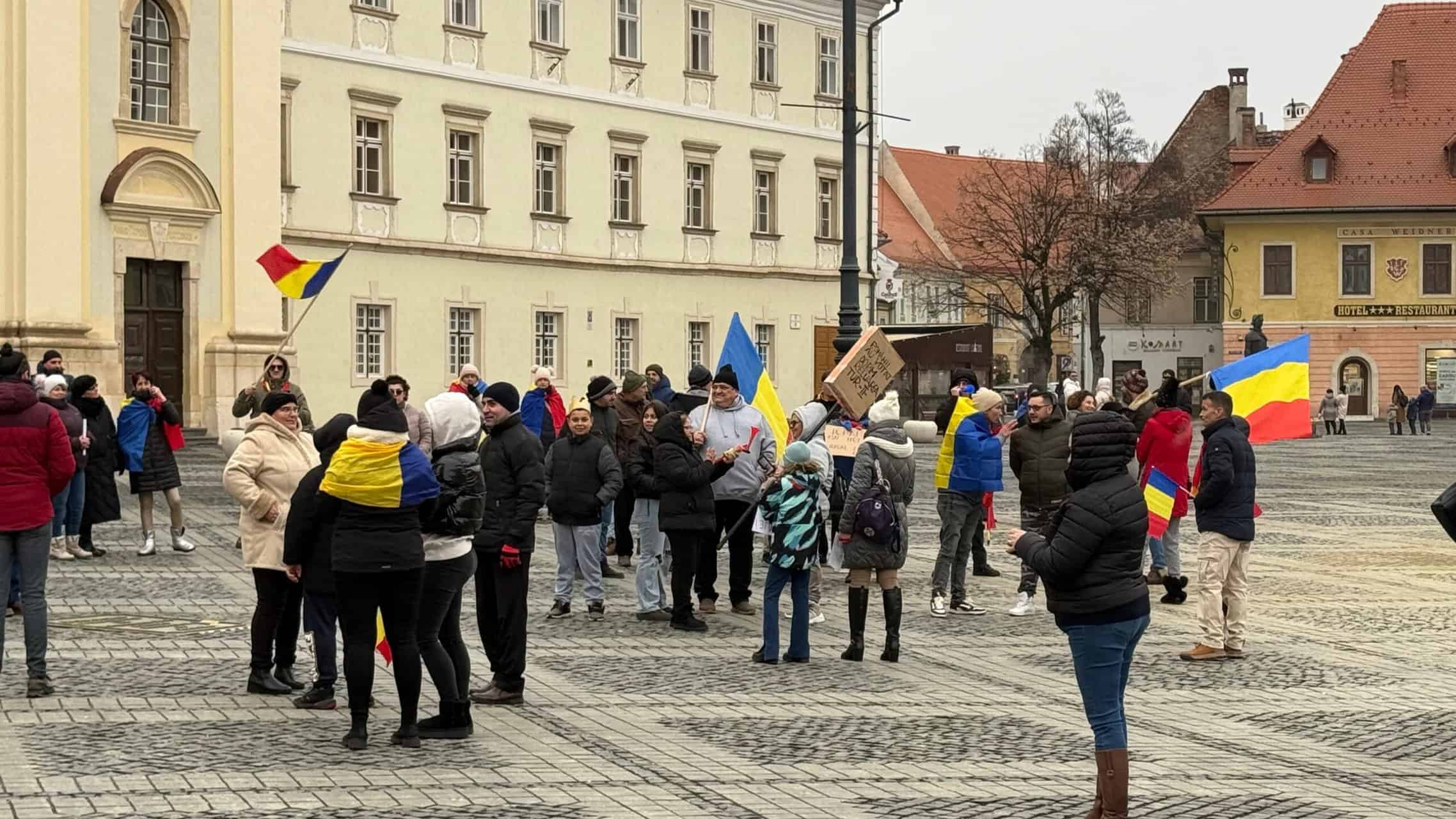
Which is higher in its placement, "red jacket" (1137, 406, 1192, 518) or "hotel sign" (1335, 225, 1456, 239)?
"hotel sign" (1335, 225, 1456, 239)

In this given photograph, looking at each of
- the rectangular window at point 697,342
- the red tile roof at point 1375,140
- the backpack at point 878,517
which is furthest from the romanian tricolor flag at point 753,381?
the red tile roof at point 1375,140

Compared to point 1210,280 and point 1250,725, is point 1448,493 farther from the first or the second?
point 1210,280

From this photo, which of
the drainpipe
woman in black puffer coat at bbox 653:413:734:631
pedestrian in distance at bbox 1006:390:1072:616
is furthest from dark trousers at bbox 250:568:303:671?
the drainpipe

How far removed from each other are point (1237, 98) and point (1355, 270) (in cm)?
2067

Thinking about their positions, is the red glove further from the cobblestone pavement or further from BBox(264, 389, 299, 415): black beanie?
BBox(264, 389, 299, 415): black beanie

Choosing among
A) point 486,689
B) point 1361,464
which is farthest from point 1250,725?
point 1361,464

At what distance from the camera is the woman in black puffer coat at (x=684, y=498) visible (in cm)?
1397

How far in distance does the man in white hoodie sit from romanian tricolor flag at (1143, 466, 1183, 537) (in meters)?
2.90

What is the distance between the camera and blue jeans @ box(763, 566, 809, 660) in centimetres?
1236

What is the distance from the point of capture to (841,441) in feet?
50.5

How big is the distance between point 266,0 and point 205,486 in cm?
A: 1313

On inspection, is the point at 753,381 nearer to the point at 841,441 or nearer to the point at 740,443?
the point at 841,441

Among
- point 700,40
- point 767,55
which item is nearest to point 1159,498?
point 700,40

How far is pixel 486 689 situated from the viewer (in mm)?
10898
